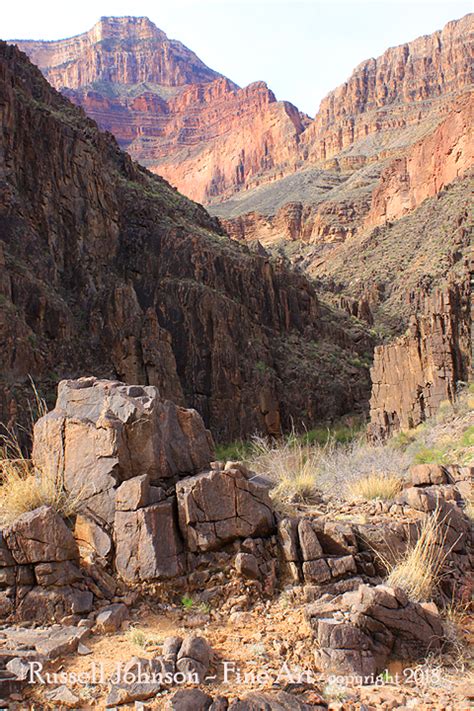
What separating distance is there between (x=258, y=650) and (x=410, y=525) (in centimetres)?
220

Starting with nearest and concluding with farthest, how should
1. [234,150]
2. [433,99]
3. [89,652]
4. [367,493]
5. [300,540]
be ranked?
[89,652] → [300,540] → [367,493] → [433,99] → [234,150]

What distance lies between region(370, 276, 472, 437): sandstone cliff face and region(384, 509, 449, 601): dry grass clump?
39.6ft

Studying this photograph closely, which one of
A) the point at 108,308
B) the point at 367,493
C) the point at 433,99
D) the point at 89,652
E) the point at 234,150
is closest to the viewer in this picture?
the point at 89,652

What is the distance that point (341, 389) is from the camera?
29531 millimetres

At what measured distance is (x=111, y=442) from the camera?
5.34 m

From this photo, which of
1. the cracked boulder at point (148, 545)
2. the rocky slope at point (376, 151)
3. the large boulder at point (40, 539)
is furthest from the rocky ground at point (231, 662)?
the rocky slope at point (376, 151)

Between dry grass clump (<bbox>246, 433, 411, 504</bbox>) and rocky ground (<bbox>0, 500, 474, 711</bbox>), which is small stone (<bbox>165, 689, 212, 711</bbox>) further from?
dry grass clump (<bbox>246, 433, 411, 504</bbox>)

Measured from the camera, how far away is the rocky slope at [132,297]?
891 inches

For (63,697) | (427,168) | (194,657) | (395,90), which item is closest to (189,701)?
(194,657)

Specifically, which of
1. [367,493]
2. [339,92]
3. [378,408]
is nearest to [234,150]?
[339,92]

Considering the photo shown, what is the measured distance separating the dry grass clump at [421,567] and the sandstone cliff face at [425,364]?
12.1 meters

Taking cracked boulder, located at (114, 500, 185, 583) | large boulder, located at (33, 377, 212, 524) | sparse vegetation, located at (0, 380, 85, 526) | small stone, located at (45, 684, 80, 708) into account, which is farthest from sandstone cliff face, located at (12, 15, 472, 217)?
small stone, located at (45, 684, 80, 708)

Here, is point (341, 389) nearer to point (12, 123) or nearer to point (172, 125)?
point (12, 123)

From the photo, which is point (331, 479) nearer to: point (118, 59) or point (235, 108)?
point (235, 108)
